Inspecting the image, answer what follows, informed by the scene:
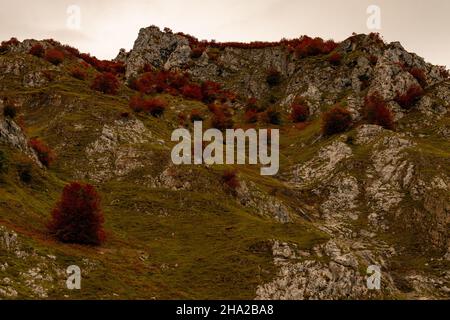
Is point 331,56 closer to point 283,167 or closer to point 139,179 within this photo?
point 283,167

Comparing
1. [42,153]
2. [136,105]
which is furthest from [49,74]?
[42,153]

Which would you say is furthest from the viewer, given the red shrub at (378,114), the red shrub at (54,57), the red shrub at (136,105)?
the red shrub at (54,57)

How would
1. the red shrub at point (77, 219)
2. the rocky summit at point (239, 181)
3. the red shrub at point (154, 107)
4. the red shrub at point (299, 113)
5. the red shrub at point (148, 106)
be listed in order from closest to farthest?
1. the rocky summit at point (239, 181)
2. the red shrub at point (77, 219)
3. the red shrub at point (148, 106)
4. the red shrub at point (154, 107)
5. the red shrub at point (299, 113)

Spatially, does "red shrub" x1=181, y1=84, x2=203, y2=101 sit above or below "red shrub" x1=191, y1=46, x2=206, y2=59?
below

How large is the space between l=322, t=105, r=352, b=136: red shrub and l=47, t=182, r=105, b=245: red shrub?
4663cm

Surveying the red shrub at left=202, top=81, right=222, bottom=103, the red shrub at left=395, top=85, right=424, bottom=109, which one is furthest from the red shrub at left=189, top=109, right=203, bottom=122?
the red shrub at left=395, top=85, right=424, bottom=109

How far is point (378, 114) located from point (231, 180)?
29.9 m

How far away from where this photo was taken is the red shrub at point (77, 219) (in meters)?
41.8

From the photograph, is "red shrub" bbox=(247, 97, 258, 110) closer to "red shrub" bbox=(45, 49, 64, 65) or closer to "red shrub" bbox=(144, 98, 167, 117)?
"red shrub" bbox=(144, 98, 167, 117)

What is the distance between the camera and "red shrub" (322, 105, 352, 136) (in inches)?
3199

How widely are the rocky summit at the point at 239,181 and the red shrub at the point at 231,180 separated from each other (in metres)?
0.13

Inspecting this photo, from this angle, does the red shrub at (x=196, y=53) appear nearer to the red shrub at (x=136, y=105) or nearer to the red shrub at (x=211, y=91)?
the red shrub at (x=211, y=91)

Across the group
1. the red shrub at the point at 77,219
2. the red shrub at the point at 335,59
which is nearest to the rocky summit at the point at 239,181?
the red shrub at the point at 77,219
